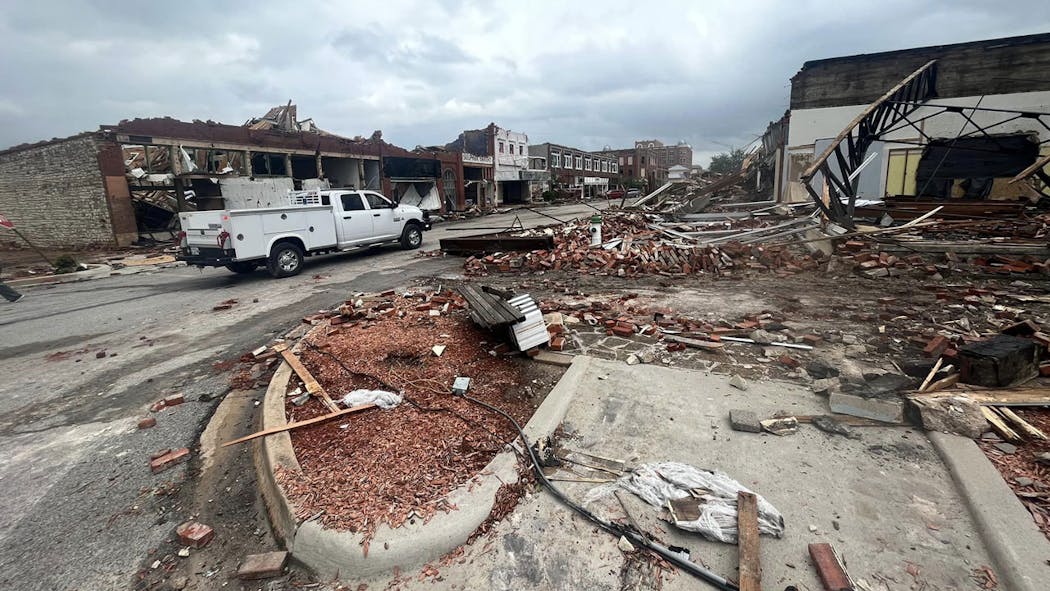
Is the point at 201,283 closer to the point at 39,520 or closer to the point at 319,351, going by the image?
the point at 319,351

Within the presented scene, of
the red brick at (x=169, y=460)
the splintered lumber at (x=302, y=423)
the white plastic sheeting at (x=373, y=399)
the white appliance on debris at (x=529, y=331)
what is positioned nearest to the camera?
the red brick at (x=169, y=460)

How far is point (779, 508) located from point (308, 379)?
429 centimetres

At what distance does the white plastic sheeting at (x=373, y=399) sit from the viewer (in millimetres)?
4130

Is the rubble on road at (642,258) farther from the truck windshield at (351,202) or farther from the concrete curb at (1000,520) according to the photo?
the concrete curb at (1000,520)

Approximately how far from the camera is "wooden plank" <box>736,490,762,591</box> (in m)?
2.20

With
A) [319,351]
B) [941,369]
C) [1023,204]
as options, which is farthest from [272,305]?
[1023,204]

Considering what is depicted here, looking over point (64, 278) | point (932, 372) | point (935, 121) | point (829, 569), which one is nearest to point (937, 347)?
point (932, 372)

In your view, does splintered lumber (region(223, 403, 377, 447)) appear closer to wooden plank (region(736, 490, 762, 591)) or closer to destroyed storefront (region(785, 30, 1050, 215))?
wooden plank (region(736, 490, 762, 591))

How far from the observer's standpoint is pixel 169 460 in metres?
3.68

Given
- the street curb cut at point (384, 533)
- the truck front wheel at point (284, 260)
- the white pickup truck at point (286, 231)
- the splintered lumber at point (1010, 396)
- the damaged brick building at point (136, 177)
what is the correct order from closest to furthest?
the street curb cut at point (384, 533) < the splintered lumber at point (1010, 396) < the white pickup truck at point (286, 231) < the truck front wheel at point (284, 260) < the damaged brick building at point (136, 177)

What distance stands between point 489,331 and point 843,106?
22780 millimetres

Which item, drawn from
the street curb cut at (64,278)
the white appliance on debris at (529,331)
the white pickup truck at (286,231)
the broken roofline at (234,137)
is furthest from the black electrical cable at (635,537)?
the broken roofline at (234,137)

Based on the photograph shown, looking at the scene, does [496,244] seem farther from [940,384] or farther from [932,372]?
[940,384]

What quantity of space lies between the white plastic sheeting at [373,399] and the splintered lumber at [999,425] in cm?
468
